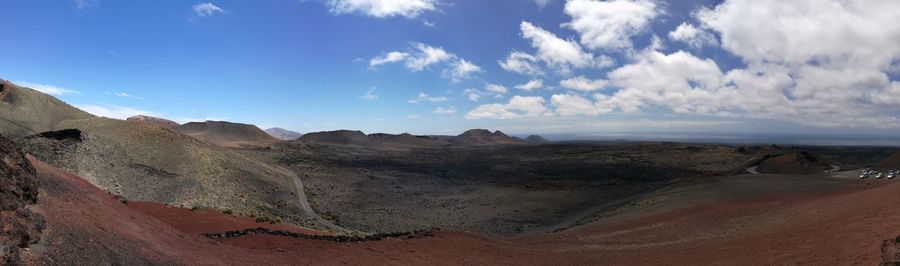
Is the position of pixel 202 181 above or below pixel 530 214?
above

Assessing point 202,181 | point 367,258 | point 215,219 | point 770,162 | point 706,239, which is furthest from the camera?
point 770,162

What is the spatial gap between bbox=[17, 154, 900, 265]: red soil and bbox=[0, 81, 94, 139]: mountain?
37.6 metres

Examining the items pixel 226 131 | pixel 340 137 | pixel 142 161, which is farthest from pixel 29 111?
pixel 340 137

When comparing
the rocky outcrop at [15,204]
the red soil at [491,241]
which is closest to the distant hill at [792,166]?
the red soil at [491,241]

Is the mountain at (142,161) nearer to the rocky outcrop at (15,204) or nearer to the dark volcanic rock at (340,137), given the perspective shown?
the rocky outcrop at (15,204)

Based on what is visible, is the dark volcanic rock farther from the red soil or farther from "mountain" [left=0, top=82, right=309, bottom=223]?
the red soil

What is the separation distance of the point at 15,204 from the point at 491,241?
14.6m

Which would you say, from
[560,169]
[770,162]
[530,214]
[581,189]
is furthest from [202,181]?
[770,162]

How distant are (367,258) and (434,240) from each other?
3.65 m

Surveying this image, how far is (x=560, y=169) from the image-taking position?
7706 cm

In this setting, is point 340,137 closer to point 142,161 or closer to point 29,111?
point 29,111

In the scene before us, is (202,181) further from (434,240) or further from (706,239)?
(706,239)

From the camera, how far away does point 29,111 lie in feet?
161

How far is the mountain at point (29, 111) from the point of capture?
45.2 metres
